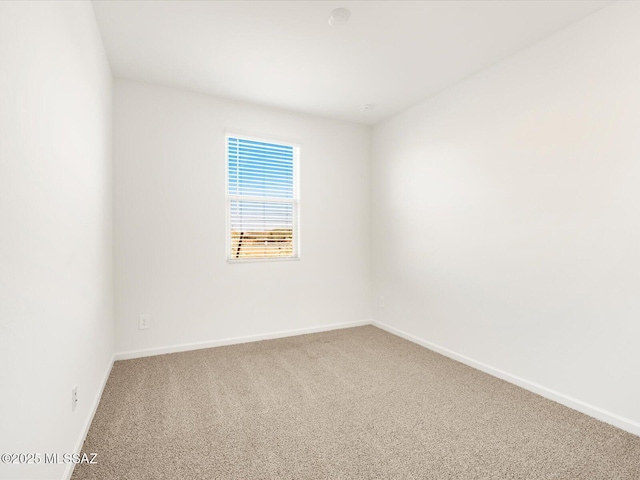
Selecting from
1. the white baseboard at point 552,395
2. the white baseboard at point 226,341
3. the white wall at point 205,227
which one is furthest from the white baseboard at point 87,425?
the white baseboard at point 552,395

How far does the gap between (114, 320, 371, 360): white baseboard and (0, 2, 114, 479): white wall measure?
943 millimetres

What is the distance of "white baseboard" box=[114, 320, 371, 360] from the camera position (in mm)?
3037

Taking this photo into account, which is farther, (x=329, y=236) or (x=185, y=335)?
(x=329, y=236)

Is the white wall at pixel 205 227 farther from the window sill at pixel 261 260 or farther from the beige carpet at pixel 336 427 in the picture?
the beige carpet at pixel 336 427

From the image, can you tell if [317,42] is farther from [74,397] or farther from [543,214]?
[74,397]

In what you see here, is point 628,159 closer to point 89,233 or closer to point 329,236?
point 329,236

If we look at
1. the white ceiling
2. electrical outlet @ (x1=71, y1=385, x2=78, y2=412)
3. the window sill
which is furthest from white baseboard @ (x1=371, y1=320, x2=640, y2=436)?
electrical outlet @ (x1=71, y1=385, x2=78, y2=412)

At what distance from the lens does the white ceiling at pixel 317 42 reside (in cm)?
207

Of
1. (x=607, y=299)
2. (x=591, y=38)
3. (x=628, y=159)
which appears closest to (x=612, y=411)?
(x=607, y=299)

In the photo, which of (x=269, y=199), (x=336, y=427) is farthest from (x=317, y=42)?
(x=336, y=427)

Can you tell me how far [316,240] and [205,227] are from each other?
130cm

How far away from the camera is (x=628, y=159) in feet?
6.36

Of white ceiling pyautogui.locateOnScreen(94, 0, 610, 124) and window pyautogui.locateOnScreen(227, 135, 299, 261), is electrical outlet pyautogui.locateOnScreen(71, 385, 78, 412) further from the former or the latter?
white ceiling pyautogui.locateOnScreen(94, 0, 610, 124)

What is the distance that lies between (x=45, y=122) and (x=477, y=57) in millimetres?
2894
